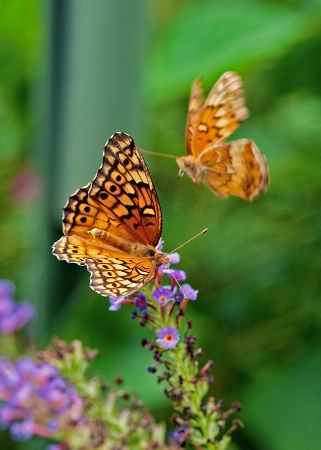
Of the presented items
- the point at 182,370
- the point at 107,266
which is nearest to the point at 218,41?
the point at 107,266

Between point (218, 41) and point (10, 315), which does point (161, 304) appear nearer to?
point (10, 315)

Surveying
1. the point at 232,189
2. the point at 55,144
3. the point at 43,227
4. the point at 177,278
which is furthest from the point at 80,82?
the point at 177,278

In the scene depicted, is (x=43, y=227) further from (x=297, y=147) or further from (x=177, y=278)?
(x=177, y=278)

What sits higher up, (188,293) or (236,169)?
(236,169)

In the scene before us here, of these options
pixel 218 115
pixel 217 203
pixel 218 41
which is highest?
pixel 218 41

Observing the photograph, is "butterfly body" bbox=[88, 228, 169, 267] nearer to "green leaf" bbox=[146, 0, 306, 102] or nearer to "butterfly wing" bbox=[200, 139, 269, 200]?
"butterfly wing" bbox=[200, 139, 269, 200]

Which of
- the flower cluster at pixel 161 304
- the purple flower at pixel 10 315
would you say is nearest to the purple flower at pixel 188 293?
the flower cluster at pixel 161 304

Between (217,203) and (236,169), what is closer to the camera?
(236,169)

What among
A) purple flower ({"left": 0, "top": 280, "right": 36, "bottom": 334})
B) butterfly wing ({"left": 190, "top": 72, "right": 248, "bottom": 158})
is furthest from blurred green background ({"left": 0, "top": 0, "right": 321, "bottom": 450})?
butterfly wing ({"left": 190, "top": 72, "right": 248, "bottom": 158})
